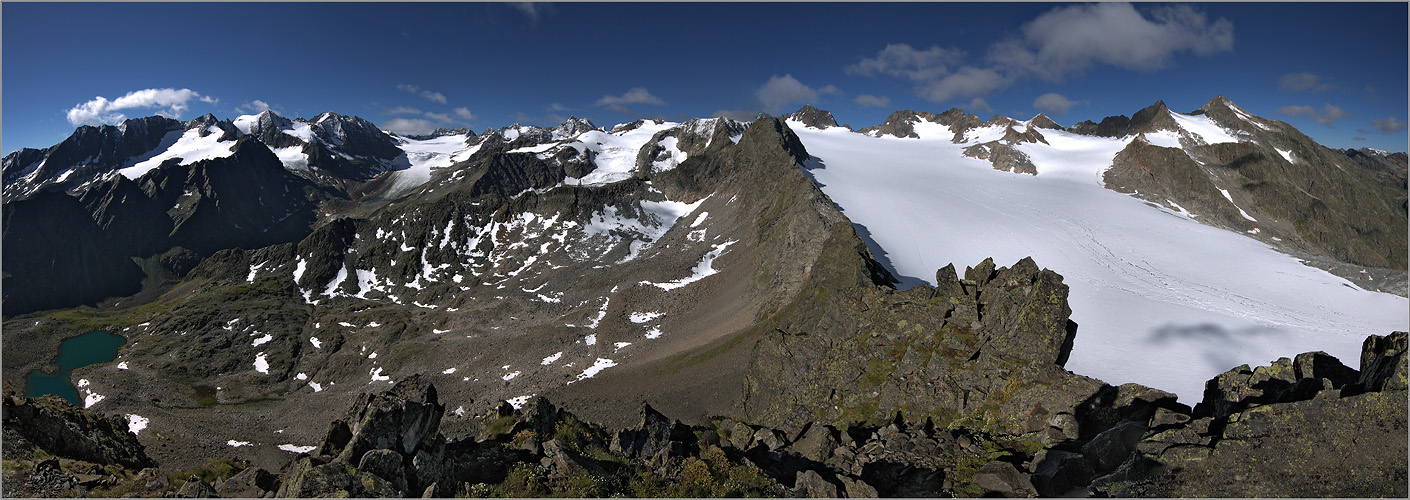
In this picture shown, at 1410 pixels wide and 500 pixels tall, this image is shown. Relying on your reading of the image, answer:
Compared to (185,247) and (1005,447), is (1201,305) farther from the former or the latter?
(185,247)

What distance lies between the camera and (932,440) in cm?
1941

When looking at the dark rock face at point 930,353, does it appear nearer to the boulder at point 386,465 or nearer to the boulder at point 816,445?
the boulder at point 816,445

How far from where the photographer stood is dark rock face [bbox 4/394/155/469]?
19594mm

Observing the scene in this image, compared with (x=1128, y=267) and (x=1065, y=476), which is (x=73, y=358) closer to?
(x=1065, y=476)

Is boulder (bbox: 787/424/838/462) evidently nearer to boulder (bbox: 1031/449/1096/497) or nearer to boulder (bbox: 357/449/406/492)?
boulder (bbox: 1031/449/1096/497)

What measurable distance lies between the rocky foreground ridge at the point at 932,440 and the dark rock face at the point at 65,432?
0.10 meters

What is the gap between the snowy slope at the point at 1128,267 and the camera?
47188mm

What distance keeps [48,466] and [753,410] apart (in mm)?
30556

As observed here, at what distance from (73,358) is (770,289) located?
140372mm

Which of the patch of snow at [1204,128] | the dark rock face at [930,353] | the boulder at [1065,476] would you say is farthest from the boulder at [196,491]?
the patch of snow at [1204,128]

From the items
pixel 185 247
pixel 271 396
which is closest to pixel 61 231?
pixel 185 247

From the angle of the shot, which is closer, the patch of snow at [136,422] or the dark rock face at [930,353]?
the dark rock face at [930,353]

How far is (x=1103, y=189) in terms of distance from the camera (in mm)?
131500

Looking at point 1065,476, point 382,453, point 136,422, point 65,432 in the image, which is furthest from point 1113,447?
point 136,422
